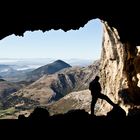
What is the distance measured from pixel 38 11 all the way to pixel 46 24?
575cm

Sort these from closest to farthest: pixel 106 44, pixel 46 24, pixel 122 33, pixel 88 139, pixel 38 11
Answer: pixel 88 139
pixel 38 11
pixel 46 24
pixel 122 33
pixel 106 44

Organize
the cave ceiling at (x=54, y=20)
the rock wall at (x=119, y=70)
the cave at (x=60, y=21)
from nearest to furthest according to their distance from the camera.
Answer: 1. the cave at (x=60, y=21)
2. the cave ceiling at (x=54, y=20)
3. the rock wall at (x=119, y=70)

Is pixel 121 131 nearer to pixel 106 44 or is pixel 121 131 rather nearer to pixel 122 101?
pixel 122 101

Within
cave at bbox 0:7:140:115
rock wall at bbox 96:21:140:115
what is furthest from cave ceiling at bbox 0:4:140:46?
rock wall at bbox 96:21:140:115

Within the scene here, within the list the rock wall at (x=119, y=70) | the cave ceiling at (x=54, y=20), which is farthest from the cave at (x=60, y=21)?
the rock wall at (x=119, y=70)

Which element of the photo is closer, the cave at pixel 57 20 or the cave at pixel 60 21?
the cave at pixel 60 21

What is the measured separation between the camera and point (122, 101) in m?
68.6

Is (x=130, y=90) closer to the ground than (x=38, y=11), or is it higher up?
closer to the ground

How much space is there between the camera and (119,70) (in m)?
71.9

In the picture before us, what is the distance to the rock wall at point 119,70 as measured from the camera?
2625 inches

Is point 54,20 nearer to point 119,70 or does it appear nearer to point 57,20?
point 57,20

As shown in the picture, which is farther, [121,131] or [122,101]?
[122,101]

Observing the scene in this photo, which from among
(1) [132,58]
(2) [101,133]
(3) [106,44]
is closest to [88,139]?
(2) [101,133]

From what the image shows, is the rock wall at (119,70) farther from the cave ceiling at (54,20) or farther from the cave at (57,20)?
the cave ceiling at (54,20)
